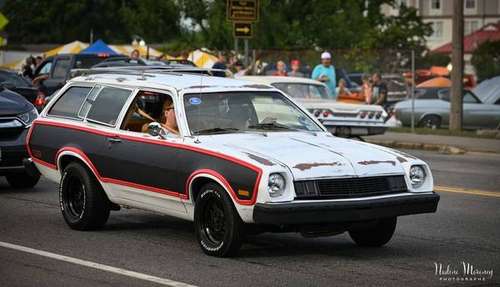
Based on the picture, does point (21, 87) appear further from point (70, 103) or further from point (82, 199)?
point (82, 199)

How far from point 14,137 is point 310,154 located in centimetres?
580

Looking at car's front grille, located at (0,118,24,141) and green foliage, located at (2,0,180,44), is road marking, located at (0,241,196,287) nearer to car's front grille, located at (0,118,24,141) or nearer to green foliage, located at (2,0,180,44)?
car's front grille, located at (0,118,24,141)

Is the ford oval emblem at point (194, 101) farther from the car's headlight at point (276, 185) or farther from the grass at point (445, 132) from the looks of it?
the grass at point (445, 132)

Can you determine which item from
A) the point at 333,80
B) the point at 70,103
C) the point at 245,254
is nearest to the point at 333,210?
the point at 245,254

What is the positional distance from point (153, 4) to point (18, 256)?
36.3m

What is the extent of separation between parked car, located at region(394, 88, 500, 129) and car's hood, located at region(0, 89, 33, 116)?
16.4m

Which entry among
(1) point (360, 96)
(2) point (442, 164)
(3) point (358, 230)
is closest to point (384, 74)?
(1) point (360, 96)

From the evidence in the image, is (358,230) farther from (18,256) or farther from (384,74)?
(384,74)

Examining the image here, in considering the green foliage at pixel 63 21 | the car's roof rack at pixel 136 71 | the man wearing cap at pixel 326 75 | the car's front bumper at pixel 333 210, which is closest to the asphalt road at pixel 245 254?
the car's front bumper at pixel 333 210

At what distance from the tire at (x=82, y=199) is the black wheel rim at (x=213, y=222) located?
1669mm

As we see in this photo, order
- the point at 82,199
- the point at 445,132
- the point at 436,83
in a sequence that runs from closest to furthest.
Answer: the point at 82,199 < the point at 445,132 < the point at 436,83

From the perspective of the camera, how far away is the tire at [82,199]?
1105 cm

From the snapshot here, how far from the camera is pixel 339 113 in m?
22.1

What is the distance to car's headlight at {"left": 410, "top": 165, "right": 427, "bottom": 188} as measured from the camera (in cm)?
982
